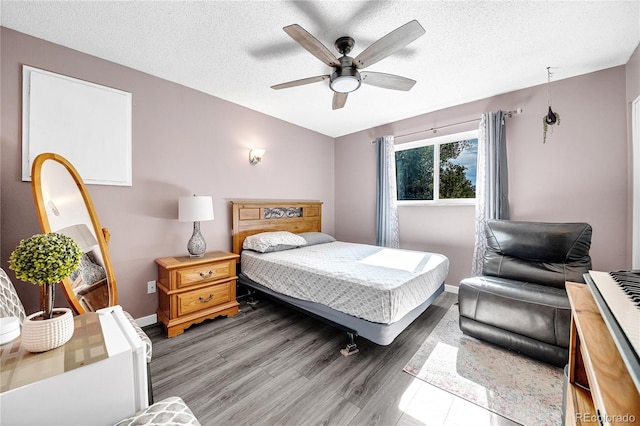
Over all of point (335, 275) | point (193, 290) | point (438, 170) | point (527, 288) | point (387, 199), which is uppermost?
point (438, 170)

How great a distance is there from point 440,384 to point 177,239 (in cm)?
282

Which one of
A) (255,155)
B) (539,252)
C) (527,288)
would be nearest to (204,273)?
(255,155)

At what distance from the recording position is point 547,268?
2.25 m

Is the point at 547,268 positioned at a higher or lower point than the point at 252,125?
lower

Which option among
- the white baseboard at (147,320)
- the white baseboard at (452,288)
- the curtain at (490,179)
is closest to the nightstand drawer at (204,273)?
the white baseboard at (147,320)

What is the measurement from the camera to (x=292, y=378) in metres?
1.74

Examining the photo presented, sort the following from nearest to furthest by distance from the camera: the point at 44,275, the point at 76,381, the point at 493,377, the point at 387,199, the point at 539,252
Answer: the point at 76,381 → the point at 44,275 → the point at 493,377 → the point at 539,252 → the point at 387,199

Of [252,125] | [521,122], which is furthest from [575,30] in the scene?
[252,125]

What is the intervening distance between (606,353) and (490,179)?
9.11 feet

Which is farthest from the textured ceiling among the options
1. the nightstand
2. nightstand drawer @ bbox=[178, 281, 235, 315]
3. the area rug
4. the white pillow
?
the area rug

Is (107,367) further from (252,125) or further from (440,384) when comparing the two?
(252,125)

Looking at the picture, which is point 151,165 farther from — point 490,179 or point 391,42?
point 490,179

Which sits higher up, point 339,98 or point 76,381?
point 339,98

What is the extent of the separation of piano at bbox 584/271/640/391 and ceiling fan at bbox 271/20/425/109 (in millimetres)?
1593
